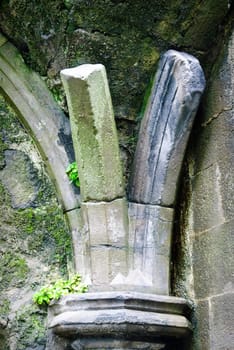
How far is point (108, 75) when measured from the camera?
2.82 metres

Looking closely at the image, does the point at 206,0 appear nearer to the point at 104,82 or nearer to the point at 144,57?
the point at 144,57

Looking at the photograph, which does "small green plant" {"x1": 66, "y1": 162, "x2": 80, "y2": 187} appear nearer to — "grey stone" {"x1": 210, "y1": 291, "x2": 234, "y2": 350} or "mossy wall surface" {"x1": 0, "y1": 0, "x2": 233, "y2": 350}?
"mossy wall surface" {"x1": 0, "y1": 0, "x2": 233, "y2": 350}

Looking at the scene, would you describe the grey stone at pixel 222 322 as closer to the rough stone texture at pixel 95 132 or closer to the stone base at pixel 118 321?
the stone base at pixel 118 321

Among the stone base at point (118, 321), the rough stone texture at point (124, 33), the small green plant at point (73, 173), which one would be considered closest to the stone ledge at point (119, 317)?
the stone base at point (118, 321)

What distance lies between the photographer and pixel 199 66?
2.76m

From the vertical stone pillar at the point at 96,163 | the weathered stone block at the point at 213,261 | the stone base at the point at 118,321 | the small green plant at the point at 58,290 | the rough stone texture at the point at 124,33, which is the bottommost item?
the stone base at the point at 118,321

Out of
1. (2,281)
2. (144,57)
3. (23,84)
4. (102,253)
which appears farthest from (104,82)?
(2,281)

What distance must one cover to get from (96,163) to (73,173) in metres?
0.16

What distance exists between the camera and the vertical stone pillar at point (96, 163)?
2641 millimetres

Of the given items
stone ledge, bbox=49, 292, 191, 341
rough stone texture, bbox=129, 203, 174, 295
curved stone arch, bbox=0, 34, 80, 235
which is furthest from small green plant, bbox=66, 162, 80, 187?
stone ledge, bbox=49, 292, 191, 341

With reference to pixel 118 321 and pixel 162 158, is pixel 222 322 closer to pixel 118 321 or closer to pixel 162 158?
pixel 118 321

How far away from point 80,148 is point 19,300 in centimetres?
64

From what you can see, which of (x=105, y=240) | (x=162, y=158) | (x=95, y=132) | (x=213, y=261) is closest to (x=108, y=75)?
(x=95, y=132)

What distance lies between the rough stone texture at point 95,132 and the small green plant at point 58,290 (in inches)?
12.7
